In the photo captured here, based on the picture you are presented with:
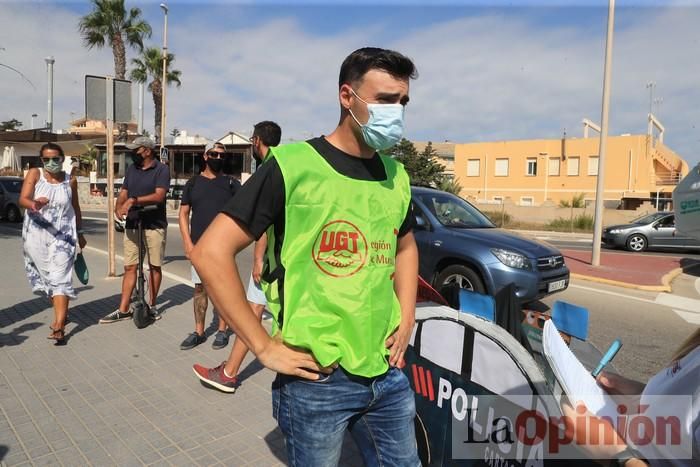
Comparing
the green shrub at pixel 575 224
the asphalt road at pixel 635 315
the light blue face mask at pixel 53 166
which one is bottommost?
the asphalt road at pixel 635 315

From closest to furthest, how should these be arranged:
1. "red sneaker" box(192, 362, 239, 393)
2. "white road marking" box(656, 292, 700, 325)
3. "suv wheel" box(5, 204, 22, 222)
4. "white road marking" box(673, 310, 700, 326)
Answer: "red sneaker" box(192, 362, 239, 393) < "white road marking" box(673, 310, 700, 326) < "white road marking" box(656, 292, 700, 325) < "suv wheel" box(5, 204, 22, 222)

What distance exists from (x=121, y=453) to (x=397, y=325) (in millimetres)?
2141

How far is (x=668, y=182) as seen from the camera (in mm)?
41219

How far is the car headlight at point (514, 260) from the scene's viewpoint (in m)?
6.47

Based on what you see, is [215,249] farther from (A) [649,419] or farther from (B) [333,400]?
(A) [649,419]

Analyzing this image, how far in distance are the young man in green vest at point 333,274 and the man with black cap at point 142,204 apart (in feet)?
14.0

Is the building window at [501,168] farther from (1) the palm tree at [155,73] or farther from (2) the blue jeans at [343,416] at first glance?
(2) the blue jeans at [343,416]

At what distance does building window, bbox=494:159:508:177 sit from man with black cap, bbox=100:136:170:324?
43.7m

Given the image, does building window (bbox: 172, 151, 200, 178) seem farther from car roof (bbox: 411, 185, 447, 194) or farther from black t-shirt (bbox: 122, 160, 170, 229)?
black t-shirt (bbox: 122, 160, 170, 229)

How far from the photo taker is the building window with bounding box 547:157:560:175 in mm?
43000

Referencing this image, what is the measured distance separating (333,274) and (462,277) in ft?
17.8

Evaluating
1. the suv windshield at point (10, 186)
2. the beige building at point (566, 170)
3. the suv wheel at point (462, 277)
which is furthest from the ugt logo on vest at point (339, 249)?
the beige building at point (566, 170)

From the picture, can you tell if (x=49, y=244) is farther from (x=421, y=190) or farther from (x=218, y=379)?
(x=421, y=190)

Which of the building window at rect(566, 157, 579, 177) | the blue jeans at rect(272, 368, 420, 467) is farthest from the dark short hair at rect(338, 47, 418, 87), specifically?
the building window at rect(566, 157, 579, 177)
